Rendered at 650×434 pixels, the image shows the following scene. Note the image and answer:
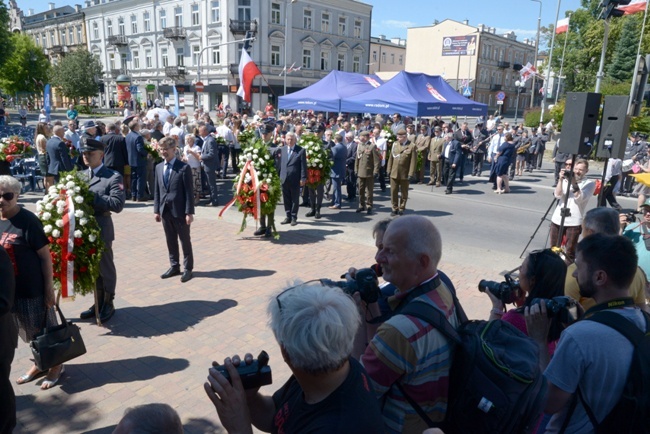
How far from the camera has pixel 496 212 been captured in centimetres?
1243

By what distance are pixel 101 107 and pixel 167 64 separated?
14.3 m

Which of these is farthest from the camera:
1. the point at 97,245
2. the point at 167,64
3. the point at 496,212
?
the point at 167,64

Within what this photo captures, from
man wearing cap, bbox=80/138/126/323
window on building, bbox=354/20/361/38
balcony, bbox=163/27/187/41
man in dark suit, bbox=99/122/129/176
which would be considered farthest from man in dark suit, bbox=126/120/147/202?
window on building, bbox=354/20/361/38

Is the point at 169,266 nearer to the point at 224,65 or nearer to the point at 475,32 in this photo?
the point at 224,65

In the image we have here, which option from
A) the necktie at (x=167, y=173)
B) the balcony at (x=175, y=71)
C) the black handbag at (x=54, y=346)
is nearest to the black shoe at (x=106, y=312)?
the black handbag at (x=54, y=346)

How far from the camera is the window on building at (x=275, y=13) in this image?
4762 cm

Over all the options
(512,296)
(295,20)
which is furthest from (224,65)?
(512,296)

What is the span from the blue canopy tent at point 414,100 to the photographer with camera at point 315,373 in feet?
53.3

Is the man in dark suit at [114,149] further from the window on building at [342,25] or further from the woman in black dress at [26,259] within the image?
the window on building at [342,25]

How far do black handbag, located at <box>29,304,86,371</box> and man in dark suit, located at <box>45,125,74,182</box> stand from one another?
7.66 metres

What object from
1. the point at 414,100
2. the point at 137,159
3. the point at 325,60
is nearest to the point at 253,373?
the point at 137,159

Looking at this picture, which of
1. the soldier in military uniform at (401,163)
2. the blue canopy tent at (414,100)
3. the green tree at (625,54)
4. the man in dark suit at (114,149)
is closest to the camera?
the soldier in military uniform at (401,163)

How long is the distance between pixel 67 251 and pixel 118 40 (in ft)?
Result: 198

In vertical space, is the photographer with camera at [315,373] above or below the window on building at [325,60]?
below
